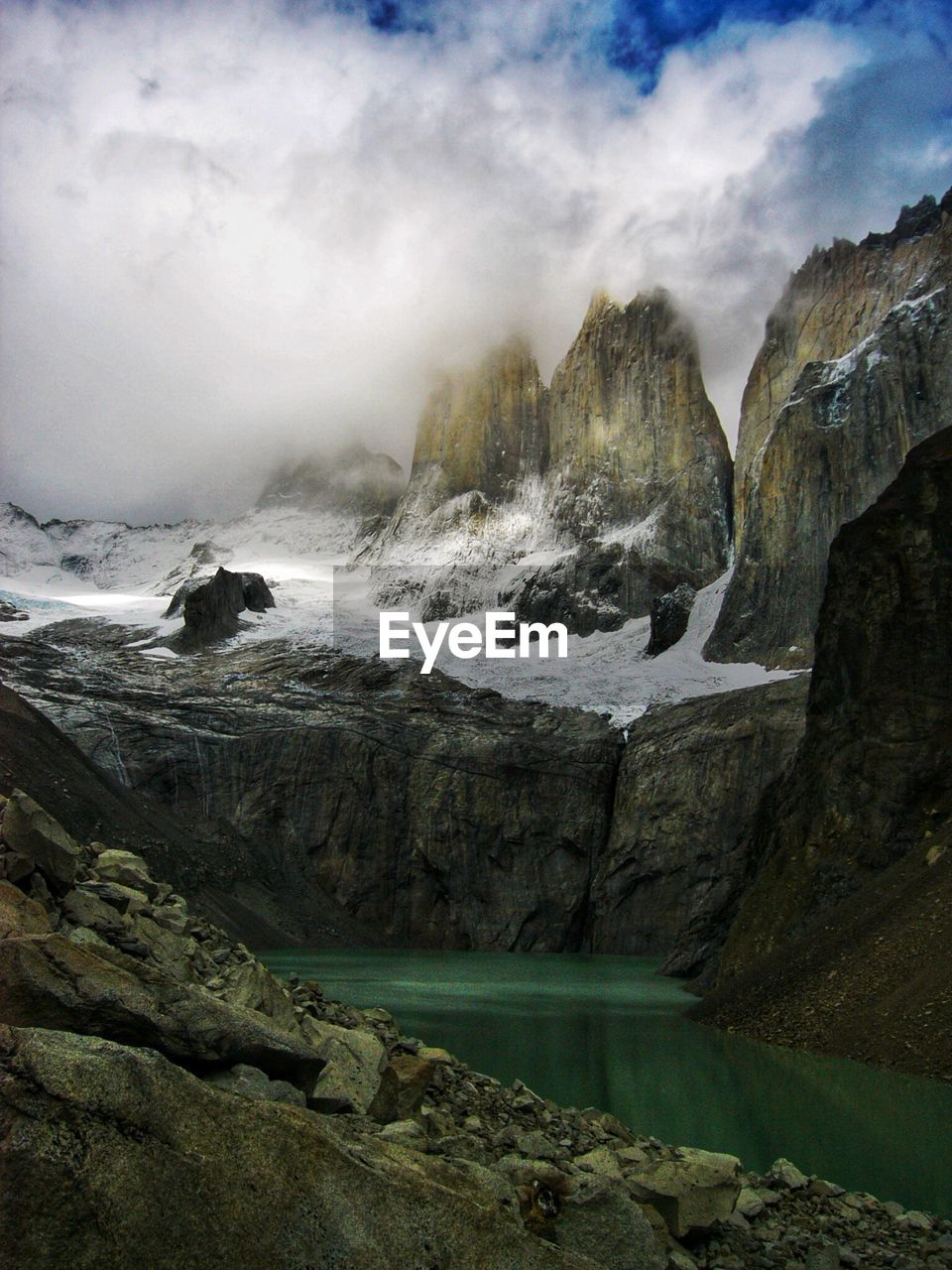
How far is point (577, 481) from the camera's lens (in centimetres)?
13312

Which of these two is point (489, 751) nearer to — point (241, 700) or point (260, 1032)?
point (241, 700)

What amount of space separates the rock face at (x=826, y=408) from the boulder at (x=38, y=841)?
77315mm

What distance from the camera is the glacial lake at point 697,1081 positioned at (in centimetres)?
1220

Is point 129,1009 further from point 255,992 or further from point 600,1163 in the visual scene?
point 600,1163

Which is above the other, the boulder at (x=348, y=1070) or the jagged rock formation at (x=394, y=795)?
the boulder at (x=348, y=1070)

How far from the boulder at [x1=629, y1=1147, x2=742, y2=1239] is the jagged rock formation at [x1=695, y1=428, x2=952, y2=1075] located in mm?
10047

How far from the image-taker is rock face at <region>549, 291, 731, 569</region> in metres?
119

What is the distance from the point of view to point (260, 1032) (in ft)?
20.9

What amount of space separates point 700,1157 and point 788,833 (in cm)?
2466

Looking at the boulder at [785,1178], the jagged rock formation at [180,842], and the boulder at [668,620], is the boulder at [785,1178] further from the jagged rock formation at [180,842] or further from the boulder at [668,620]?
the boulder at [668,620]

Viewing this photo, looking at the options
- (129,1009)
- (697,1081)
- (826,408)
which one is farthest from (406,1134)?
(826,408)

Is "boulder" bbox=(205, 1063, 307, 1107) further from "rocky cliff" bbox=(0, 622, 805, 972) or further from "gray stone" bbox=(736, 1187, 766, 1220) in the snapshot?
"rocky cliff" bbox=(0, 622, 805, 972)

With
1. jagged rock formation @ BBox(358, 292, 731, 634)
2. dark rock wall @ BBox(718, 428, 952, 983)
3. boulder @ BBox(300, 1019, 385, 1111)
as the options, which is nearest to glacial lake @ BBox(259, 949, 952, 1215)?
dark rock wall @ BBox(718, 428, 952, 983)

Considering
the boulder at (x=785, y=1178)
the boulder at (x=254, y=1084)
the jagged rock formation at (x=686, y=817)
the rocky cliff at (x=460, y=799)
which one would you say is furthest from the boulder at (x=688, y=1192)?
the rocky cliff at (x=460, y=799)
